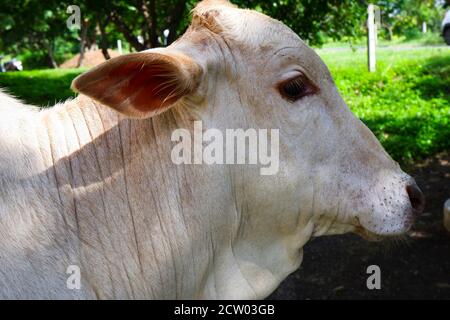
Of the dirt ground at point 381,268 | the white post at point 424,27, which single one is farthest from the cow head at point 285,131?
the white post at point 424,27

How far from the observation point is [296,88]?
7.37 ft

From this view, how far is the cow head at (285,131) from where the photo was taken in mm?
2178

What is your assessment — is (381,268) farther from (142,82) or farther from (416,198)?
(142,82)

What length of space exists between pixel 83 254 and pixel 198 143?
1.89 feet

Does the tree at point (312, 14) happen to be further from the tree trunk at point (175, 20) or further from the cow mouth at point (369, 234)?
the cow mouth at point (369, 234)

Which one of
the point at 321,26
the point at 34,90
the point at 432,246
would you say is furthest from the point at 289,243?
the point at 34,90

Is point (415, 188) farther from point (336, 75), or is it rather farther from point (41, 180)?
point (336, 75)

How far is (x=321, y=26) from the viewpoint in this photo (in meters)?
6.70

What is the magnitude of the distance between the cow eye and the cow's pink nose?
0.60 meters

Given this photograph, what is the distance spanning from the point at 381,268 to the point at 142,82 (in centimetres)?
433

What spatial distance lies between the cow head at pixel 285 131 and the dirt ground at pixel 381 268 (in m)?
2.73
